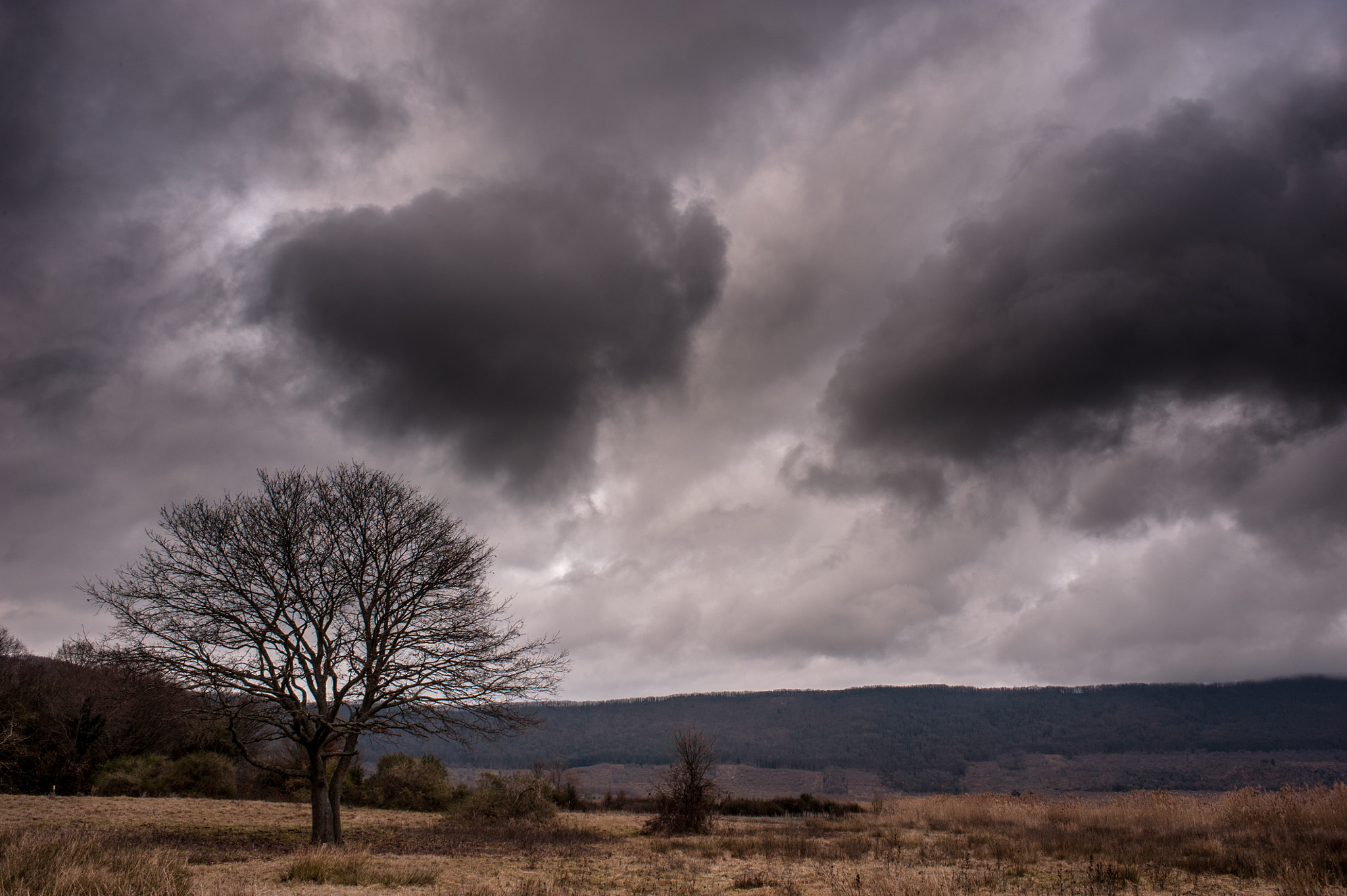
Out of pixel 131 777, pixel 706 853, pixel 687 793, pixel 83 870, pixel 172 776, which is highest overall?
pixel 83 870

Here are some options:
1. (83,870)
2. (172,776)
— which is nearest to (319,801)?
(83,870)

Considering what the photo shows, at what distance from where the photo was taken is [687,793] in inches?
1264

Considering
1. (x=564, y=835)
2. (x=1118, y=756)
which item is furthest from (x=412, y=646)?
(x=1118, y=756)

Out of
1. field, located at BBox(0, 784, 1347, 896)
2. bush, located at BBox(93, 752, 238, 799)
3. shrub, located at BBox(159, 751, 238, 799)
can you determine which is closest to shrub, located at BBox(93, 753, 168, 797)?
bush, located at BBox(93, 752, 238, 799)

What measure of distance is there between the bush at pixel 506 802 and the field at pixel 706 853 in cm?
314

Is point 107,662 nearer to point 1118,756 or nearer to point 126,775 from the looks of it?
point 126,775

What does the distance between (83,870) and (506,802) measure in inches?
1173

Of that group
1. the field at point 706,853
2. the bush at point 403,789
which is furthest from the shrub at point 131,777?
the bush at point 403,789

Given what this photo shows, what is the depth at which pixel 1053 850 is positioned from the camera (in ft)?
63.5

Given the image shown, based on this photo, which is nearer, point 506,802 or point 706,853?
point 706,853

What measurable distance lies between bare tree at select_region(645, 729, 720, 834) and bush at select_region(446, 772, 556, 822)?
7.00m

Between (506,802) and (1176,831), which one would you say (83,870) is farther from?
(1176,831)

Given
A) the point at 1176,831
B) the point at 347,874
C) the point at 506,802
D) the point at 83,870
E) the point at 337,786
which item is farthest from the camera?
the point at 506,802

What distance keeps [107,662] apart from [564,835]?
1813cm
